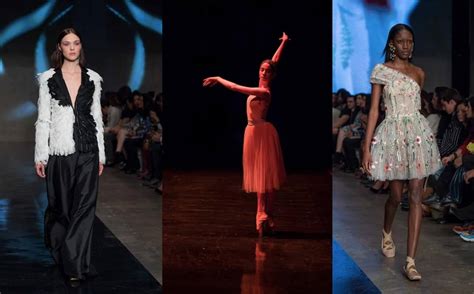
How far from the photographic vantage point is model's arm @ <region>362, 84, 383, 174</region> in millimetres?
4879

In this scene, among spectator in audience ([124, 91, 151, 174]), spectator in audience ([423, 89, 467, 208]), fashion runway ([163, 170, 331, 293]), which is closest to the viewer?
fashion runway ([163, 170, 331, 293])

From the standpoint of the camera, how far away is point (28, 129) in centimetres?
1645

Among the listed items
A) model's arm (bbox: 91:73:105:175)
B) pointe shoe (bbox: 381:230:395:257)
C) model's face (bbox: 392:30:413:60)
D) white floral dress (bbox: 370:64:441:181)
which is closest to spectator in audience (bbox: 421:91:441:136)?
pointe shoe (bbox: 381:230:395:257)

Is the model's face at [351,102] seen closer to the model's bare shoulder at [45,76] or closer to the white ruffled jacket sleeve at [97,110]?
the white ruffled jacket sleeve at [97,110]

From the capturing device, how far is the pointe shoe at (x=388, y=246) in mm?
5335

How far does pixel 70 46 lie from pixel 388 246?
208 cm

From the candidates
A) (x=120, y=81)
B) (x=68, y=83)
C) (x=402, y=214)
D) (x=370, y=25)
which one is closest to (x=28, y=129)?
(x=120, y=81)

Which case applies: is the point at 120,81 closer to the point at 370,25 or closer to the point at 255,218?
the point at 370,25

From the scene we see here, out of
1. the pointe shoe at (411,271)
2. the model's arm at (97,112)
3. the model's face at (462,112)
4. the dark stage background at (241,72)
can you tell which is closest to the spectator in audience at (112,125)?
the model's face at (462,112)

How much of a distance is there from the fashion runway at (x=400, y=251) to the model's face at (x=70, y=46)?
184 centimetres

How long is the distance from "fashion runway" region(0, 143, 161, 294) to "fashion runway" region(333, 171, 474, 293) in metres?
1.19

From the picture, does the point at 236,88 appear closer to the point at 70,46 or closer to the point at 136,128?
the point at 70,46

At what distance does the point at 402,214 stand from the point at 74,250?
119 inches

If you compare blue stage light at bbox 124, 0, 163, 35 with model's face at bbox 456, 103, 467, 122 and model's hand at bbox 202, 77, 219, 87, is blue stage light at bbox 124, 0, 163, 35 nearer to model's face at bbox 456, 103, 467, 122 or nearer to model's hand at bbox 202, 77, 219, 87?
model's face at bbox 456, 103, 467, 122
